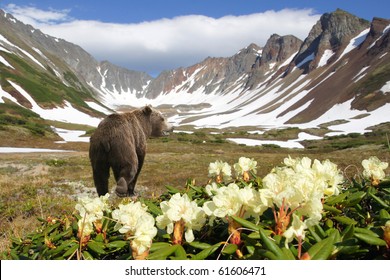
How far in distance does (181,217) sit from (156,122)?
919cm

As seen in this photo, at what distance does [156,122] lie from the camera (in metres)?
11.4

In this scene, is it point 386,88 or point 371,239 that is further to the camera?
point 386,88

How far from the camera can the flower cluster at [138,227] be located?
7.32ft

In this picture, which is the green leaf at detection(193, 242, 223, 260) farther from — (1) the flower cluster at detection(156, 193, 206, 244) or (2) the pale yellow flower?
(2) the pale yellow flower

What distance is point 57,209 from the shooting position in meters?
10.7

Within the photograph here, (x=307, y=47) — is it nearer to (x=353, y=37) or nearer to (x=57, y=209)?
(x=353, y=37)

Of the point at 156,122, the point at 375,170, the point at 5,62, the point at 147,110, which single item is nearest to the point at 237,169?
the point at 375,170

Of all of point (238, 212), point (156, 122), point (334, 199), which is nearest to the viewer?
point (238, 212)

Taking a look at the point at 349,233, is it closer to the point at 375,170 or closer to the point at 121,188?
the point at 375,170

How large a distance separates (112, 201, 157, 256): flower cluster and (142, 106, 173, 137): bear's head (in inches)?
340

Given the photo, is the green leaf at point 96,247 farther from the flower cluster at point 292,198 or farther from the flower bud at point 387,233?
the flower bud at point 387,233

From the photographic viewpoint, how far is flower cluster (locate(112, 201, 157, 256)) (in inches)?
87.8

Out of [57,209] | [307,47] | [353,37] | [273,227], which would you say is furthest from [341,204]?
[307,47]

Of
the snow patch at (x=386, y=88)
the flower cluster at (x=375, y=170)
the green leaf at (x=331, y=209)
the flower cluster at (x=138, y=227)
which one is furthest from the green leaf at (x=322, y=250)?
the snow patch at (x=386, y=88)
